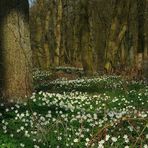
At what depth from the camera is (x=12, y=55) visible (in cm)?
1362

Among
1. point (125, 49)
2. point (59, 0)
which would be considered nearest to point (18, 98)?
point (59, 0)

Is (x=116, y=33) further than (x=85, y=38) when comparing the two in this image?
Yes

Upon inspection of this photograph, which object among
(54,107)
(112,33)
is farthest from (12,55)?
(112,33)

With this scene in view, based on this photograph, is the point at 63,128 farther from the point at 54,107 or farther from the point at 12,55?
the point at 12,55

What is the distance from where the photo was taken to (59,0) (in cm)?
4216

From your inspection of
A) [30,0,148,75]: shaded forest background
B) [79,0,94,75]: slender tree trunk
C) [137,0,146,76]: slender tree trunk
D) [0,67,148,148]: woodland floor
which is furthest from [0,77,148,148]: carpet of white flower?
[137,0,146,76]: slender tree trunk

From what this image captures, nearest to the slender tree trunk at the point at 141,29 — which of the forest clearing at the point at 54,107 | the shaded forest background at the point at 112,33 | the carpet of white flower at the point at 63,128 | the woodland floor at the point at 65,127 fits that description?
the shaded forest background at the point at 112,33

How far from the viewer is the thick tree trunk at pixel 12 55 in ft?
44.5

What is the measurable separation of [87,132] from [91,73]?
70.2ft

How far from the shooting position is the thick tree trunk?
534 inches

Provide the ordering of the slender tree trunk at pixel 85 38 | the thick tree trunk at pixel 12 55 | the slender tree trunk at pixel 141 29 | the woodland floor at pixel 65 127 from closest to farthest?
the woodland floor at pixel 65 127 < the thick tree trunk at pixel 12 55 < the slender tree trunk at pixel 85 38 < the slender tree trunk at pixel 141 29

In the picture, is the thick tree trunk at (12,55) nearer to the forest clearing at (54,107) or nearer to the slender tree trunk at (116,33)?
the forest clearing at (54,107)

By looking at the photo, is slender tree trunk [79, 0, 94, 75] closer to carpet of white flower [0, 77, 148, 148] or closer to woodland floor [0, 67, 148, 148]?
woodland floor [0, 67, 148, 148]

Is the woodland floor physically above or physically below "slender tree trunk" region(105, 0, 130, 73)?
below
